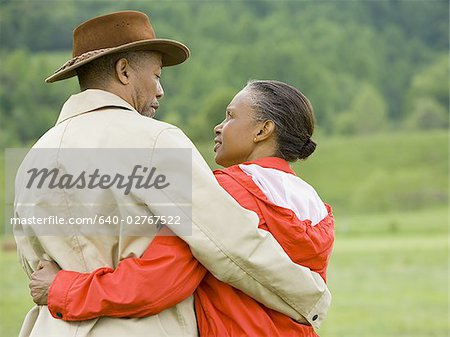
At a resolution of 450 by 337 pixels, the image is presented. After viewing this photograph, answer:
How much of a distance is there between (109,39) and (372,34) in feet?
273

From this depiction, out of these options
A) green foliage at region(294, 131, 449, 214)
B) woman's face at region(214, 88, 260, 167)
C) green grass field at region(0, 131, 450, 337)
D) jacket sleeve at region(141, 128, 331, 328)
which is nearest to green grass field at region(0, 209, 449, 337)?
green grass field at region(0, 131, 450, 337)

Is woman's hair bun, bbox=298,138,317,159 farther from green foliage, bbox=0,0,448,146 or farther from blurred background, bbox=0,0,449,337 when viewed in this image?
green foliage, bbox=0,0,448,146

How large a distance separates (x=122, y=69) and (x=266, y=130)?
0.55m

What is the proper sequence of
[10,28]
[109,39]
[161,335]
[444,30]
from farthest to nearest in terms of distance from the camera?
[444,30] < [10,28] < [109,39] < [161,335]

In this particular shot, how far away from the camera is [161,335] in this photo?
2.84m

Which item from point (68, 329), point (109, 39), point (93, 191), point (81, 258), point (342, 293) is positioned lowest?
point (342, 293)

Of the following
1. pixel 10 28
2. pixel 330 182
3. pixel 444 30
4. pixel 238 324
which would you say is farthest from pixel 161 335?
pixel 444 30

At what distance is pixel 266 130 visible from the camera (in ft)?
10.6

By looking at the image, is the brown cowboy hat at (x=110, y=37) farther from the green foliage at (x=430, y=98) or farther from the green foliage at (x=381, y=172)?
the green foliage at (x=430, y=98)

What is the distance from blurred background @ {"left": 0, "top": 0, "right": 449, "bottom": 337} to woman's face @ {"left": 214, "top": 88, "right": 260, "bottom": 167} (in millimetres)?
15707

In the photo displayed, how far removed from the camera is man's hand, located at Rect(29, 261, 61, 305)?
289cm

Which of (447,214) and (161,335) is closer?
(161,335)

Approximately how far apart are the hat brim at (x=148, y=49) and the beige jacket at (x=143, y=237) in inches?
4.0

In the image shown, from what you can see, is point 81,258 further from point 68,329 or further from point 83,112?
point 83,112
